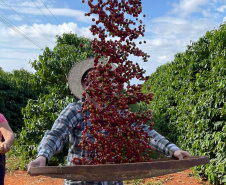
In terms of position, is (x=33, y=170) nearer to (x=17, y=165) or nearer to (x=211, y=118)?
(x=211, y=118)

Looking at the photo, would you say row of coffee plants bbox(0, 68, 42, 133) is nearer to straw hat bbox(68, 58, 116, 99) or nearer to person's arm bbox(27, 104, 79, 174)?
straw hat bbox(68, 58, 116, 99)

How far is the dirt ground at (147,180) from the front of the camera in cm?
654

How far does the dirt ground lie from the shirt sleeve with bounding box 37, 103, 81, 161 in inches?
187

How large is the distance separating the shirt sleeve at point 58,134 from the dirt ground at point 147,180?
15.6 ft

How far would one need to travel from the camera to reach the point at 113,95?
175 cm

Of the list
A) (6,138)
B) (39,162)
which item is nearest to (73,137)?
(39,162)

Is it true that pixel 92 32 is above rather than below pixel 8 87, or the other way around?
below

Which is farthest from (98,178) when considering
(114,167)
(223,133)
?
(223,133)

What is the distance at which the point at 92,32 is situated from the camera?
1.80m

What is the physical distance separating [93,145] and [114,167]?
0.35 metres

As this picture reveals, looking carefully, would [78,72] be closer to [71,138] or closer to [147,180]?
[71,138]

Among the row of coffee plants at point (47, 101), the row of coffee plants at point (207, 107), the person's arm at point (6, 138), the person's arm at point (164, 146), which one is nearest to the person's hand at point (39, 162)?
the person's arm at point (164, 146)

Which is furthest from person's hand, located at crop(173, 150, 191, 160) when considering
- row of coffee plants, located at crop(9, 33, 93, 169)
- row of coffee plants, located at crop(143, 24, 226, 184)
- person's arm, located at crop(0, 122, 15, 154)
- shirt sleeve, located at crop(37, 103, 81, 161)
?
row of coffee plants, located at crop(9, 33, 93, 169)

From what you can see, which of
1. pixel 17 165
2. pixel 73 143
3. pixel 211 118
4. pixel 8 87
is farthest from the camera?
pixel 8 87
